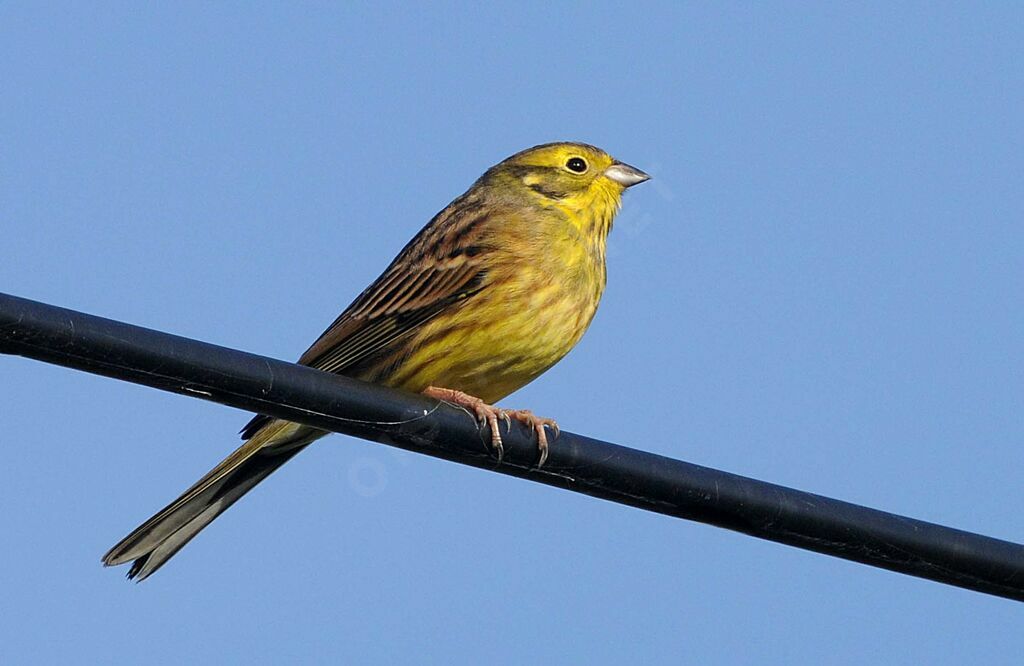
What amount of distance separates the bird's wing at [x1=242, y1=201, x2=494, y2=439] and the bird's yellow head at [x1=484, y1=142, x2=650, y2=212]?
0.47 metres

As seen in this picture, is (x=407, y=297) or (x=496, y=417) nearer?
(x=496, y=417)

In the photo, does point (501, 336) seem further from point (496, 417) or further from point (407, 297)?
point (496, 417)

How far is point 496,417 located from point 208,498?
143 centimetres

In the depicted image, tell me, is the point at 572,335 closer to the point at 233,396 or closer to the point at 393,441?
the point at 393,441

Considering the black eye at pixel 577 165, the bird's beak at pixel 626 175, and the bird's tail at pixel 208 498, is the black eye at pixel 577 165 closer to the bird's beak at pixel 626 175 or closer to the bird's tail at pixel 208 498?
the bird's beak at pixel 626 175

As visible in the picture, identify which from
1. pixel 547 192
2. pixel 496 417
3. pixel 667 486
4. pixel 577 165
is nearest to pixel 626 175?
pixel 577 165

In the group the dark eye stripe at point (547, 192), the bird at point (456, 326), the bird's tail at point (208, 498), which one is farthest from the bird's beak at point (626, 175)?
the bird's tail at point (208, 498)

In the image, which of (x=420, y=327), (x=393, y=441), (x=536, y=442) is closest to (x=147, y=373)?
(x=393, y=441)

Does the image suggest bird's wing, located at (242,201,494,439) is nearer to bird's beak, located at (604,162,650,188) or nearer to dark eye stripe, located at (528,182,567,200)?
dark eye stripe, located at (528,182,567,200)

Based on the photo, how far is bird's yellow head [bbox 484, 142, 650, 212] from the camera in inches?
321

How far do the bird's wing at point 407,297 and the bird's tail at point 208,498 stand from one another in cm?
12

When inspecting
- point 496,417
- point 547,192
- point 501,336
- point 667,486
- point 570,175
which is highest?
point 570,175

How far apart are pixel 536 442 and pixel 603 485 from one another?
344 mm

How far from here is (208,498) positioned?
6922 mm
